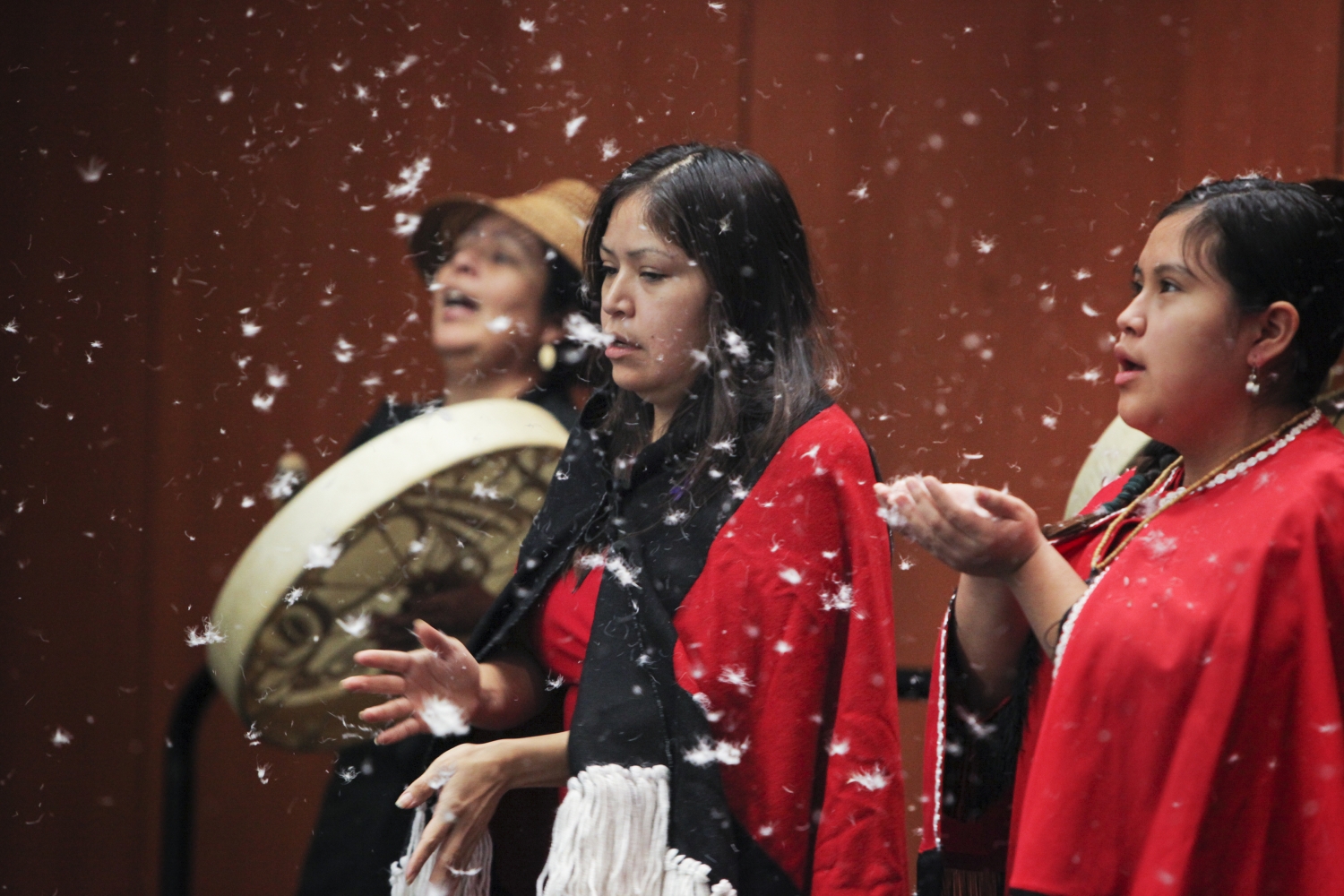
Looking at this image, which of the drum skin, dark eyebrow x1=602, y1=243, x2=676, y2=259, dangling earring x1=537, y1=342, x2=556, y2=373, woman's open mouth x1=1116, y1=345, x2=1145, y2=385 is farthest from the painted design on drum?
woman's open mouth x1=1116, y1=345, x2=1145, y2=385

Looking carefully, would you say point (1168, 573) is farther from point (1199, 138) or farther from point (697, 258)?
point (1199, 138)

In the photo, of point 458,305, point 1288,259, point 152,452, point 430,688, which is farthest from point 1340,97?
point 152,452

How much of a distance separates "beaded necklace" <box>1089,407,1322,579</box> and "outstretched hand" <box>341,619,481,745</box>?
431mm

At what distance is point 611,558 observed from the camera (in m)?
0.93

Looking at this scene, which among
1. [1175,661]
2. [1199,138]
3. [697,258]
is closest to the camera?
[1175,661]

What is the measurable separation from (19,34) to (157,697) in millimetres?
672

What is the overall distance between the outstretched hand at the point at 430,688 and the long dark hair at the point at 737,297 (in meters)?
0.20

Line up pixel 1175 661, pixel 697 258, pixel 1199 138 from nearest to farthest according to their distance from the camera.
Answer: pixel 1175 661, pixel 697 258, pixel 1199 138

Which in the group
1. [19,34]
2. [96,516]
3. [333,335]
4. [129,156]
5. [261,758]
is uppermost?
[19,34]

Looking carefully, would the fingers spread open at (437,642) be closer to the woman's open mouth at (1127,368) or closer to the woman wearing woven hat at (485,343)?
the woman wearing woven hat at (485,343)

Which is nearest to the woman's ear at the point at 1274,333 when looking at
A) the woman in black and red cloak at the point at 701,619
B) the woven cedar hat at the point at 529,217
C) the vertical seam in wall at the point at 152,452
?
the woman in black and red cloak at the point at 701,619

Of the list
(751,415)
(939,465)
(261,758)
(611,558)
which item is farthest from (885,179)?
(261,758)

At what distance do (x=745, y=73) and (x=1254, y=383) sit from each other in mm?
581

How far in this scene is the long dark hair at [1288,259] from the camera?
30.0 inches
